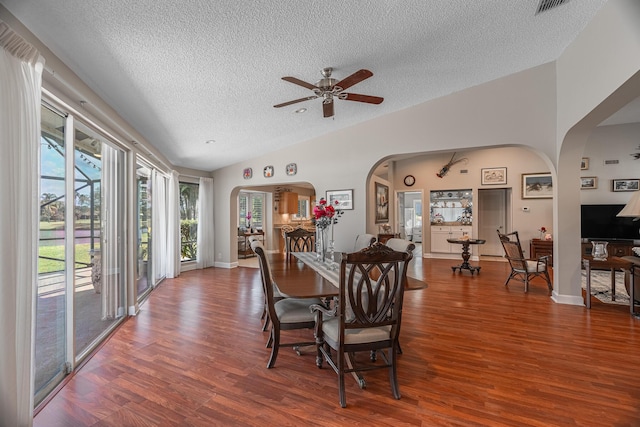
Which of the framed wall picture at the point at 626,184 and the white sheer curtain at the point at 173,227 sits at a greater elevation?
the framed wall picture at the point at 626,184

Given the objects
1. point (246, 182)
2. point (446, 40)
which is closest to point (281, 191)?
point (246, 182)

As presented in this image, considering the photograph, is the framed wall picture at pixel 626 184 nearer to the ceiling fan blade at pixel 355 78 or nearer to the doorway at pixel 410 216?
the doorway at pixel 410 216

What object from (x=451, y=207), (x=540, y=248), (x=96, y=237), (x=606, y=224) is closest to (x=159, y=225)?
(x=96, y=237)

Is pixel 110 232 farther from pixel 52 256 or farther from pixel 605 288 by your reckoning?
pixel 605 288

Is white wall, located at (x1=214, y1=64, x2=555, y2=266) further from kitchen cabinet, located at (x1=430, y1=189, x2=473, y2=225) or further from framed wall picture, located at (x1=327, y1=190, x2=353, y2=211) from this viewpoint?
kitchen cabinet, located at (x1=430, y1=189, x2=473, y2=225)

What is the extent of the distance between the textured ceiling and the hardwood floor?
8.10ft

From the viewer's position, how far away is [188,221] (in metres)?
6.94

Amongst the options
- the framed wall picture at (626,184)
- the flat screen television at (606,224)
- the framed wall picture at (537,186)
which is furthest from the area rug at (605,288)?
the framed wall picture at (537,186)

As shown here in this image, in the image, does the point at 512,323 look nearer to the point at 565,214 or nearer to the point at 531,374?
the point at 531,374

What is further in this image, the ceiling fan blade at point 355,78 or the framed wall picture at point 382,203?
the framed wall picture at point 382,203

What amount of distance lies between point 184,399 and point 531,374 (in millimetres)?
2618

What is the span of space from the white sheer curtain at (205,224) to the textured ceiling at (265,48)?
8.84 feet

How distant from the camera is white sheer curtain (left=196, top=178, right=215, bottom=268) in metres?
7.10

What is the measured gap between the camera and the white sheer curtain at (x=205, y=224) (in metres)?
7.10
